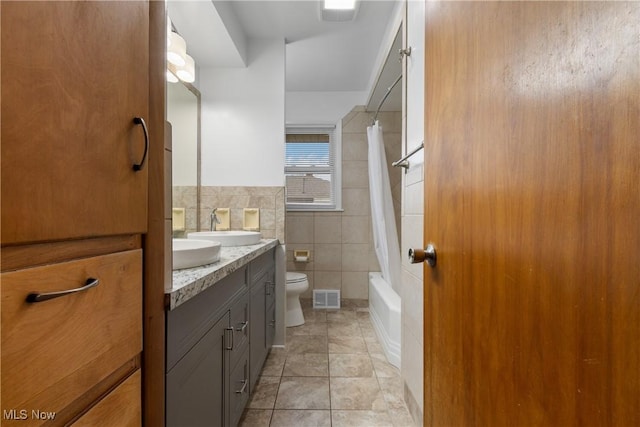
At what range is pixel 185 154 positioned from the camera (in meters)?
2.19

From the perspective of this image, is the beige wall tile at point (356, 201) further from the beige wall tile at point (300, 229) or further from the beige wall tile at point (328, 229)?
the beige wall tile at point (300, 229)

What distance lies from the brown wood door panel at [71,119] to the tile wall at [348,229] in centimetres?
287

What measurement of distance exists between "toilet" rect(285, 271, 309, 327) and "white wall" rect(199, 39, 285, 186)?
3.20 feet

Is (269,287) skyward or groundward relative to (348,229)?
groundward

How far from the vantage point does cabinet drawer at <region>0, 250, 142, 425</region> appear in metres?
0.38

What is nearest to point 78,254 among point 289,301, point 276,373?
point 276,373

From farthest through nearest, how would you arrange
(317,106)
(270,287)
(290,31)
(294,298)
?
(317,106)
(294,298)
(290,31)
(270,287)

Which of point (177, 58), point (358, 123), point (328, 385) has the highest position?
point (358, 123)

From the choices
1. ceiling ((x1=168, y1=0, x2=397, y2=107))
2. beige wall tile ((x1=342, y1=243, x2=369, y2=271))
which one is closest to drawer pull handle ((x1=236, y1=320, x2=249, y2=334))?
ceiling ((x1=168, y1=0, x2=397, y2=107))

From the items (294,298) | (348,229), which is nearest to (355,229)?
(348,229)

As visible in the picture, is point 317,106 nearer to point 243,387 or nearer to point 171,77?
point 171,77

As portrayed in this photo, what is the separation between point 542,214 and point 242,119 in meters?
2.38

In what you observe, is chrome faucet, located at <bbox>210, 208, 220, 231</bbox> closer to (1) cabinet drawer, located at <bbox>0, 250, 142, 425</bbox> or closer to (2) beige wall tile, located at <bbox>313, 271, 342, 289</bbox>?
(2) beige wall tile, located at <bbox>313, 271, 342, 289</bbox>

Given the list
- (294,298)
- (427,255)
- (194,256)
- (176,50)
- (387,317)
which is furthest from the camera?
(294,298)
